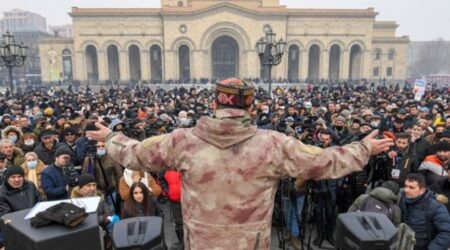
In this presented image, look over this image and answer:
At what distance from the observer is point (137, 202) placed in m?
4.52

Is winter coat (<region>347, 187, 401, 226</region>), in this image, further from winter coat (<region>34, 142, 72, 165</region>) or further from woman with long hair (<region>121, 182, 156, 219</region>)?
winter coat (<region>34, 142, 72, 165</region>)

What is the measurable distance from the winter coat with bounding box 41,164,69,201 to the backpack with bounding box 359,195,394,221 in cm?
373

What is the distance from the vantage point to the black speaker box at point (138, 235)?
1994mm

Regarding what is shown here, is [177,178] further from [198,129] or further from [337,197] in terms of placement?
[198,129]

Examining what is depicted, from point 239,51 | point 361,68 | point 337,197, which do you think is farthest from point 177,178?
point 361,68

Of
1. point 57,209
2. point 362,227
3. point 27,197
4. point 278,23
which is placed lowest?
point 27,197

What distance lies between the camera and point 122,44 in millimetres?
42812

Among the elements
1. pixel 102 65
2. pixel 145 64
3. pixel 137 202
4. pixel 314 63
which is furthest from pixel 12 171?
pixel 314 63

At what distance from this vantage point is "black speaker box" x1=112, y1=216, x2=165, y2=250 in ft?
6.54

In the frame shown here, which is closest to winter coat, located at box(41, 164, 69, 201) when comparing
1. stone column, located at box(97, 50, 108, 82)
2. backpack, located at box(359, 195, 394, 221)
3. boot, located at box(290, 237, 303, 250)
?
boot, located at box(290, 237, 303, 250)

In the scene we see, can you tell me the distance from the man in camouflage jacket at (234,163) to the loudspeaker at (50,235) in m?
0.43

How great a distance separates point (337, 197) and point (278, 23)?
39.3 meters

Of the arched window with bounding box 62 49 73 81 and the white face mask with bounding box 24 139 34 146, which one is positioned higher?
the arched window with bounding box 62 49 73 81

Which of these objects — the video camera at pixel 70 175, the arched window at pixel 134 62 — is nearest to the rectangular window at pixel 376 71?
the arched window at pixel 134 62
